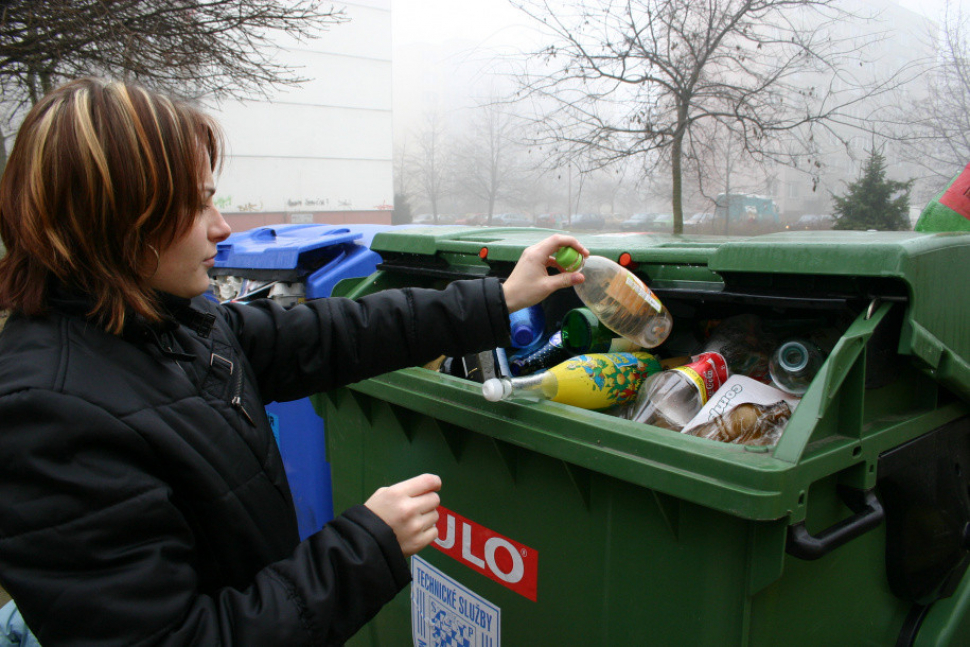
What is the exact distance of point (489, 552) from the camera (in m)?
1.57

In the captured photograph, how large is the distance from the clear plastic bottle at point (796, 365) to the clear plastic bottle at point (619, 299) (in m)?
0.30

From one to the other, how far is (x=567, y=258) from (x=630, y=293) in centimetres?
18

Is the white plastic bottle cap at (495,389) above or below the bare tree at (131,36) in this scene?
below

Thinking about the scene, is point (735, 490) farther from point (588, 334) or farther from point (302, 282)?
point (302, 282)

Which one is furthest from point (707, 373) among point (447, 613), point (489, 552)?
point (447, 613)

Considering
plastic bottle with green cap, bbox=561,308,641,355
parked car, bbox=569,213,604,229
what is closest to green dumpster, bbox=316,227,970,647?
plastic bottle with green cap, bbox=561,308,641,355

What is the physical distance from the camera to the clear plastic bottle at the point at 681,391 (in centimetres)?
148

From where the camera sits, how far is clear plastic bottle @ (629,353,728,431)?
1.48 meters

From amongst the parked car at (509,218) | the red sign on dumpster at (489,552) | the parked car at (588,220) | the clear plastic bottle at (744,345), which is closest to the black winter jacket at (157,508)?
the red sign on dumpster at (489,552)

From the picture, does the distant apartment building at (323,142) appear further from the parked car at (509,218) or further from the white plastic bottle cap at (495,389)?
the white plastic bottle cap at (495,389)

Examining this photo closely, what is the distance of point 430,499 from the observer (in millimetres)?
1076

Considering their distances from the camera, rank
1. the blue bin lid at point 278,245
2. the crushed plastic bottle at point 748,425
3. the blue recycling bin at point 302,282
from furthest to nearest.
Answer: the blue bin lid at point 278,245 → the blue recycling bin at point 302,282 → the crushed plastic bottle at point 748,425

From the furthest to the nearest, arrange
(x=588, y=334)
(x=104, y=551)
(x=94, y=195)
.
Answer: (x=588, y=334)
(x=94, y=195)
(x=104, y=551)

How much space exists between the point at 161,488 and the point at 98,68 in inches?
310
